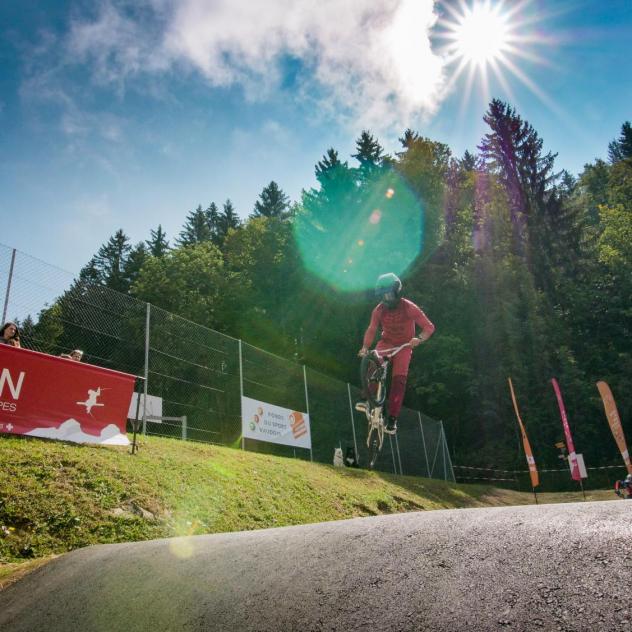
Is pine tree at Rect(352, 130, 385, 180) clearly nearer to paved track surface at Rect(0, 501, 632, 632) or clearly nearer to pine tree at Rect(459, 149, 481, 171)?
pine tree at Rect(459, 149, 481, 171)

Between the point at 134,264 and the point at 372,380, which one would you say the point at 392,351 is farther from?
the point at 134,264

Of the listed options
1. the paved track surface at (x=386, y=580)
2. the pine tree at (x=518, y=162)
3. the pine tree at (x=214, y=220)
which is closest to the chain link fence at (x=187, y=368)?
the paved track surface at (x=386, y=580)

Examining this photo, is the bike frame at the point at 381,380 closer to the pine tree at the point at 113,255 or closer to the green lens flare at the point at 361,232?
the green lens flare at the point at 361,232

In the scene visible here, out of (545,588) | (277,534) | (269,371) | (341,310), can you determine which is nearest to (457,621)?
(545,588)

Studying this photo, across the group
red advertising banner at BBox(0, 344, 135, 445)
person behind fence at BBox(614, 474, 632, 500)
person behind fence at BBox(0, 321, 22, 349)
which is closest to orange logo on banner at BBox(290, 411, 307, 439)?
red advertising banner at BBox(0, 344, 135, 445)

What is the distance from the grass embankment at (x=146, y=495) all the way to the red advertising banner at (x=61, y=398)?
0.76 ft

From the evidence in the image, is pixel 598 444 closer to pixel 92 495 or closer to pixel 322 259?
pixel 322 259

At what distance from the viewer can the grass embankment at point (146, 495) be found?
→ 19.3 feet

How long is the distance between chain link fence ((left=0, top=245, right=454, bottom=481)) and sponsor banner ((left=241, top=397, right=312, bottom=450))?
0.21m

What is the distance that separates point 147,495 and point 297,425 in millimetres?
8655

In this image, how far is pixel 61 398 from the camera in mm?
8094

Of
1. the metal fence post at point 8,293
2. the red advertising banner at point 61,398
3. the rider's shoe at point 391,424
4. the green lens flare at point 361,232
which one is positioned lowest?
the rider's shoe at point 391,424

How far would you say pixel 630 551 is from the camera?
5.05ft

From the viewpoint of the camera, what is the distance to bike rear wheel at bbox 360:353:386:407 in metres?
8.67
